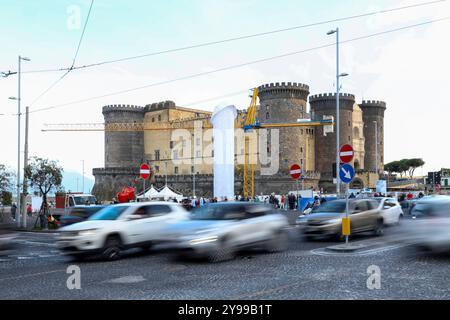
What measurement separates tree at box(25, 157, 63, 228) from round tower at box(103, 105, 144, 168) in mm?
68183

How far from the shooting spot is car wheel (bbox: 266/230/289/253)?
13.5m

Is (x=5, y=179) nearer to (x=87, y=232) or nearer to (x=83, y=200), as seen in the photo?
(x=83, y=200)

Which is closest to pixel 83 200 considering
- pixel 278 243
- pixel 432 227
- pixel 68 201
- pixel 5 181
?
pixel 68 201

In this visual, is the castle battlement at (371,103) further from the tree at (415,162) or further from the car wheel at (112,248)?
the car wheel at (112,248)

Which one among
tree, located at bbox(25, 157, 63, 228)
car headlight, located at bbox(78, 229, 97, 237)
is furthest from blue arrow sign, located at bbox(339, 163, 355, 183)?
tree, located at bbox(25, 157, 63, 228)

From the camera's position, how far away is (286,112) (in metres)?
76.2

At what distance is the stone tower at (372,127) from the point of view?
91.1 metres

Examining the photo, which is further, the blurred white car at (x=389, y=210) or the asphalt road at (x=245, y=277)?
the blurred white car at (x=389, y=210)

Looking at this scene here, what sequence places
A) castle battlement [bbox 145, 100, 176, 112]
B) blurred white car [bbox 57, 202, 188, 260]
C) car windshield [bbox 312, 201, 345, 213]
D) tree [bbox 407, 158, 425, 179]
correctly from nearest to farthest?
blurred white car [bbox 57, 202, 188, 260]
car windshield [bbox 312, 201, 345, 213]
castle battlement [bbox 145, 100, 176, 112]
tree [bbox 407, 158, 425, 179]

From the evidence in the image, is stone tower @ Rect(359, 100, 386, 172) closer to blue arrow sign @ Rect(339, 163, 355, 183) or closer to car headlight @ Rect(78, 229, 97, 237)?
blue arrow sign @ Rect(339, 163, 355, 183)

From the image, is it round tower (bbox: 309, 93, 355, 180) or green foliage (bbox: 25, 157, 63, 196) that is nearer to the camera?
green foliage (bbox: 25, 157, 63, 196)

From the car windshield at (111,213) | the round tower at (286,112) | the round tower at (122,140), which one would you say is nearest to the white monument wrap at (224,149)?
the car windshield at (111,213)

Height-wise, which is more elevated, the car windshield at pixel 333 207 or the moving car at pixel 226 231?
the car windshield at pixel 333 207

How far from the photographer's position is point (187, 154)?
98188 mm
